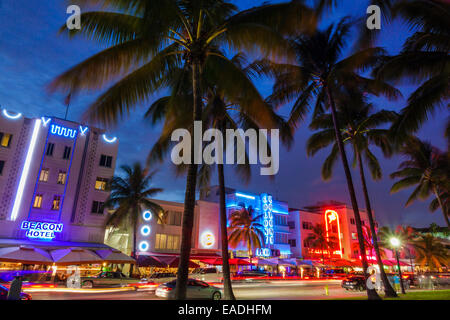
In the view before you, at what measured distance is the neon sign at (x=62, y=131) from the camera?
31445 mm

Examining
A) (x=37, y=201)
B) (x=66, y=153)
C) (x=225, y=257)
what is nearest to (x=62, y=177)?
(x=66, y=153)

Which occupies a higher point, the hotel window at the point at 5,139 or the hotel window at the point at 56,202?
the hotel window at the point at 5,139

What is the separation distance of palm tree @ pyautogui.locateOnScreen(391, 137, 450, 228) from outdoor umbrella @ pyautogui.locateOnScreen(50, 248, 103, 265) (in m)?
30.0

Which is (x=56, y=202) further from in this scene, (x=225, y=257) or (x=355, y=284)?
(x=355, y=284)

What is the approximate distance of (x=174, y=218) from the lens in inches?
1710

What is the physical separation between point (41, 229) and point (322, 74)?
2771 centimetres

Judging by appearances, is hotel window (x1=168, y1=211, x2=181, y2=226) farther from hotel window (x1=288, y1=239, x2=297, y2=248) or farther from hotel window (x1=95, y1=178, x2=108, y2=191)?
hotel window (x1=288, y1=239, x2=297, y2=248)

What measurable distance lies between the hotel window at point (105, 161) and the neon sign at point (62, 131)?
375 cm

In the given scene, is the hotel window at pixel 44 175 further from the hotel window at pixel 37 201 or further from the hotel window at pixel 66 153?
the hotel window at pixel 66 153

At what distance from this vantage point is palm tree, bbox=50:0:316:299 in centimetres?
934

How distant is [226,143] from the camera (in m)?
18.9

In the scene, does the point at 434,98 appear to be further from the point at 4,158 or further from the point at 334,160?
the point at 4,158

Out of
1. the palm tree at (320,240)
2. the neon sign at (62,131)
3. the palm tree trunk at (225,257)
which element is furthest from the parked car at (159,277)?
the palm tree at (320,240)
